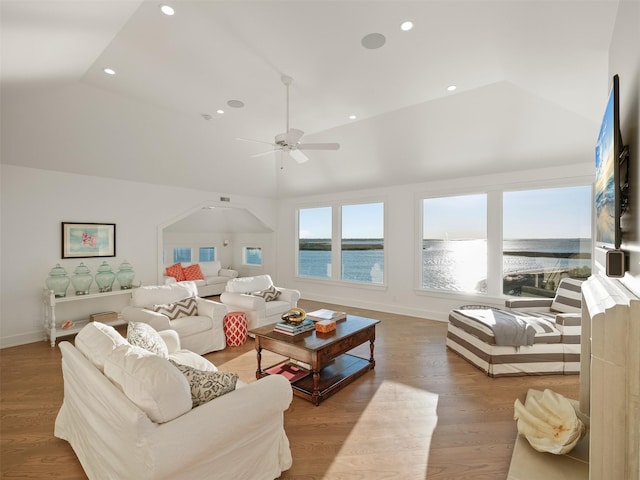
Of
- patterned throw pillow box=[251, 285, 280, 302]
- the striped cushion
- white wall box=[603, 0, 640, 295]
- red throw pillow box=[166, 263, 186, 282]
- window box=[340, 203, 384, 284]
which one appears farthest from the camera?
red throw pillow box=[166, 263, 186, 282]

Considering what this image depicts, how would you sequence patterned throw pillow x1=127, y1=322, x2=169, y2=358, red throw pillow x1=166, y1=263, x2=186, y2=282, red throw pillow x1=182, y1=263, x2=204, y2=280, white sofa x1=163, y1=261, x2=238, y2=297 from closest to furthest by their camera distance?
→ patterned throw pillow x1=127, y1=322, x2=169, y2=358
red throw pillow x1=166, y1=263, x2=186, y2=282
red throw pillow x1=182, y1=263, x2=204, y2=280
white sofa x1=163, y1=261, x2=238, y2=297

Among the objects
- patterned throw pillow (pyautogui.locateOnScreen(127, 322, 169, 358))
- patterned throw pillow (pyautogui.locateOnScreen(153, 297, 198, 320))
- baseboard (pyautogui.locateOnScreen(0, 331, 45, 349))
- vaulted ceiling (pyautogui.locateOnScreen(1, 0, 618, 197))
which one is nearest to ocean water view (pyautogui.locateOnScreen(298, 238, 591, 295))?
vaulted ceiling (pyautogui.locateOnScreen(1, 0, 618, 197))

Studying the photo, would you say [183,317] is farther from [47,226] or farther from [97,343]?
[47,226]

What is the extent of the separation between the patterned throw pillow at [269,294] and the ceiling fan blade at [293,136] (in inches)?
99.7

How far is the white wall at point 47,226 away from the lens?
404cm

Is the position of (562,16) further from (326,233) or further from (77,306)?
(77,306)

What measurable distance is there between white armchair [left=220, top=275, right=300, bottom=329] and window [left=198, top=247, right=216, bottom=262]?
4.11 meters

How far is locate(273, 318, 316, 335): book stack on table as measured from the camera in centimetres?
298

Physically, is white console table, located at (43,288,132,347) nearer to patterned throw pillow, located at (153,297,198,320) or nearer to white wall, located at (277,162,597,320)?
patterned throw pillow, located at (153,297,198,320)

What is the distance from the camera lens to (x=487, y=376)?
10.4ft

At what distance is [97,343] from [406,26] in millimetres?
3086

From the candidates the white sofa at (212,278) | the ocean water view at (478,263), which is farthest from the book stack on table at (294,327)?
the white sofa at (212,278)

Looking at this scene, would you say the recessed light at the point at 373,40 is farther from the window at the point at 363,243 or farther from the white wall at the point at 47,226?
the white wall at the point at 47,226

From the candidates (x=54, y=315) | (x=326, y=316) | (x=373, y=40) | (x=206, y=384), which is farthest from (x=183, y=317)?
(x=373, y=40)
